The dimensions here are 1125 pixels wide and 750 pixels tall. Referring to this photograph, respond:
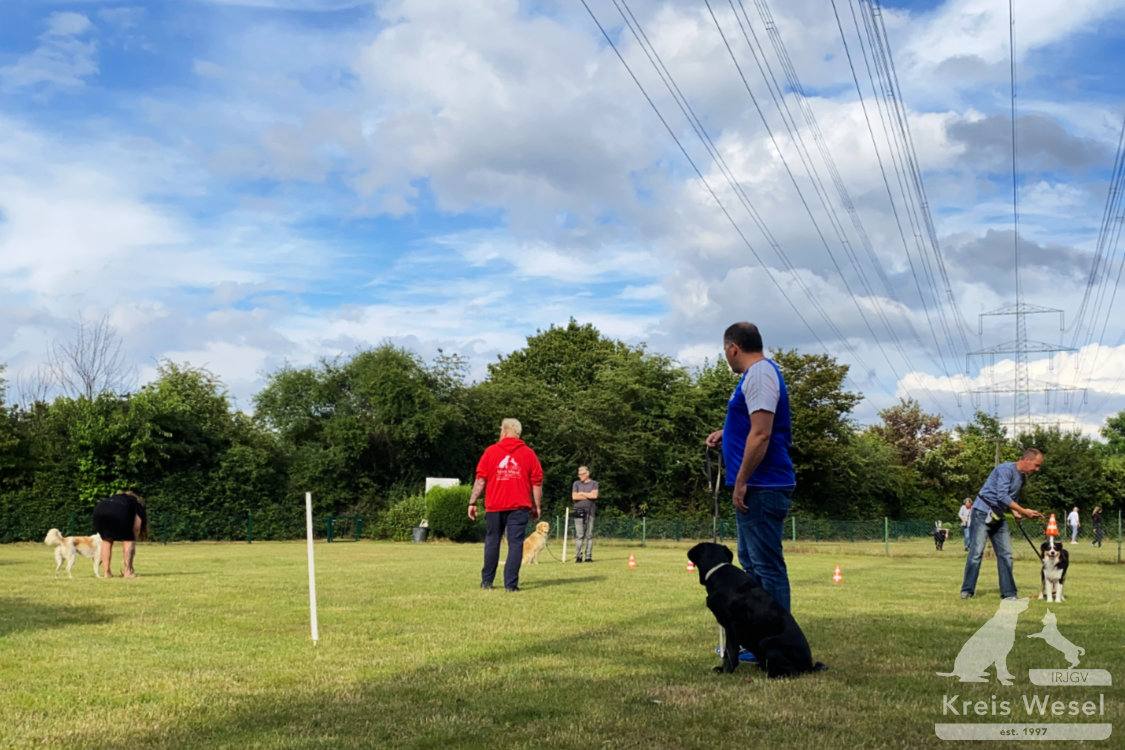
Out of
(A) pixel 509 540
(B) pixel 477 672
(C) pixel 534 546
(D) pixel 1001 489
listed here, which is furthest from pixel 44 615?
(C) pixel 534 546

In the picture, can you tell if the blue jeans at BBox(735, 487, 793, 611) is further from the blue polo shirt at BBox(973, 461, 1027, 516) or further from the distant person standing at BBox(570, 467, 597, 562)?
the distant person standing at BBox(570, 467, 597, 562)

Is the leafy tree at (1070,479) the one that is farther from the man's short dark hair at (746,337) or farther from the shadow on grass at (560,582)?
the man's short dark hair at (746,337)

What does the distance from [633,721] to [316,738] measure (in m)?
1.30

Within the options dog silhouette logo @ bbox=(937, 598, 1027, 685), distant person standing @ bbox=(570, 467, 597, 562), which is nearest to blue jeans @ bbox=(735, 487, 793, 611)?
dog silhouette logo @ bbox=(937, 598, 1027, 685)

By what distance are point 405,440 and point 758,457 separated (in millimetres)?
36284

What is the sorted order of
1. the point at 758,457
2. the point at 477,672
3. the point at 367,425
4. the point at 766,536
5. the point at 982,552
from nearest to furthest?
the point at 477,672
the point at 758,457
the point at 766,536
the point at 982,552
the point at 367,425

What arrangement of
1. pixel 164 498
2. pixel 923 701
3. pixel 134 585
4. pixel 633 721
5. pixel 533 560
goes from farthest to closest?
pixel 164 498 < pixel 533 560 < pixel 134 585 < pixel 923 701 < pixel 633 721

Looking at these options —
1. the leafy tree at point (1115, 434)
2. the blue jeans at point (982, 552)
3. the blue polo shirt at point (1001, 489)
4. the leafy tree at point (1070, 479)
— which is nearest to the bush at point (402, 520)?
the blue jeans at point (982, 552)

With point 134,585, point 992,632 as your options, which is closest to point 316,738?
point 992,632

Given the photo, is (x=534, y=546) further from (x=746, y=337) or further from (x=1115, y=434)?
(x=1115, y=434)

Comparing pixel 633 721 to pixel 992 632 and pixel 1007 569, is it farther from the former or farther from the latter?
pixel 1007 569

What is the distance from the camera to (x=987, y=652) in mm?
5949

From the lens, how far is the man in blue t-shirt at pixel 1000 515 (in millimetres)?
10500

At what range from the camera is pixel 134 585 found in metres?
11.4
